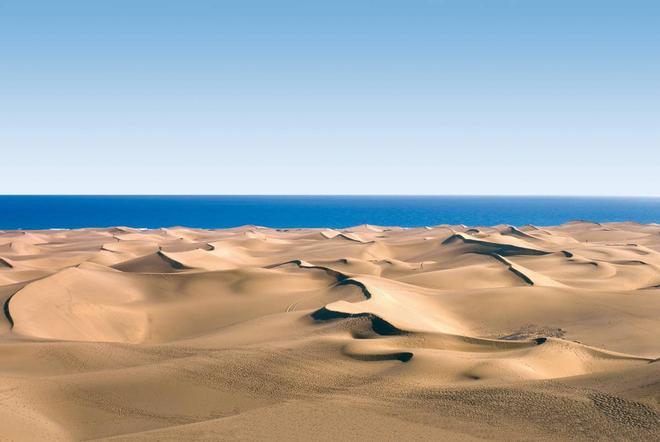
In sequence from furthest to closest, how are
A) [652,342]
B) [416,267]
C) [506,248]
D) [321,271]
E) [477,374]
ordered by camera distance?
1. [506,248]
2. [416,267]
3. [321,271]
4. [652,342]
5. [477,374]

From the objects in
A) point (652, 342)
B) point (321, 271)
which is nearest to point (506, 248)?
point (321, 271)

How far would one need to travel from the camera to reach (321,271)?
1051 inches

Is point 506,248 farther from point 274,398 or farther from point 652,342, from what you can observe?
point 274,398

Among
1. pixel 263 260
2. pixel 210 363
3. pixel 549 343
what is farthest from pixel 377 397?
pixel 263 260

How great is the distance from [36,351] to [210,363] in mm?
4272

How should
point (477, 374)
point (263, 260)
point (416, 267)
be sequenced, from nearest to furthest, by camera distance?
point (477, 374), point (416, 267), point (263, 260)

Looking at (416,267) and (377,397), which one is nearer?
(377,397)

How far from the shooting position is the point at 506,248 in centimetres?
3731

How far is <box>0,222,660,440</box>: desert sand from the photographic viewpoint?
851cm

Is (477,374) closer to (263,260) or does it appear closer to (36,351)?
(36,351)

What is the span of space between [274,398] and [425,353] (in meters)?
3.19

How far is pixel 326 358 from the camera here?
12.0 metres

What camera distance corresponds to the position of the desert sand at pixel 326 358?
27.9 feet

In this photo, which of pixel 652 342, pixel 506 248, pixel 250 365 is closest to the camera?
pixel 250 365
